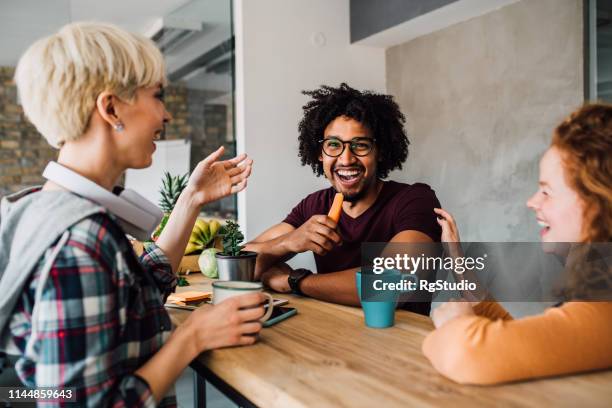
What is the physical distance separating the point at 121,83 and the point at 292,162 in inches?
115

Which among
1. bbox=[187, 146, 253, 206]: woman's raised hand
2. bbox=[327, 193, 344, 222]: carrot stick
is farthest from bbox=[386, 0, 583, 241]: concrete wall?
bbox=[187, 146, 253, 206]: woman's raised hand

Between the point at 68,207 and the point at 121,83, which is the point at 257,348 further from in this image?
the point at 121,83

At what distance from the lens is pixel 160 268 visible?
1.39 meters

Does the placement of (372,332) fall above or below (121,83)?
below

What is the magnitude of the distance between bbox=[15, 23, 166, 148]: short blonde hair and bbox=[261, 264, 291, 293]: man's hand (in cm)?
91

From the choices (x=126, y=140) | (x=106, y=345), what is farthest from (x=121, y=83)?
(x=106, y=345)

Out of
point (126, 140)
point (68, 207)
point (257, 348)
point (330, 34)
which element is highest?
point (330, 34)

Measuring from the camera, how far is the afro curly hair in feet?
7.17

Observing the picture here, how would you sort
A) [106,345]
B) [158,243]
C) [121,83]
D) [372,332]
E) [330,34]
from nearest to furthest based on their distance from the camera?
[106,345] < [121,83] < [372,332] < [158,243] < [330,34]

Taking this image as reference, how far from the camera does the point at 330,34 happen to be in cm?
404

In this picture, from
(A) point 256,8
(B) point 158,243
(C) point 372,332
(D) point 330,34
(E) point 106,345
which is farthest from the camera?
(D) point 330,34

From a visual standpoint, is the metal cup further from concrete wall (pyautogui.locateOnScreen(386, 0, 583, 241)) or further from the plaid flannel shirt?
concrete wall (pyautogui.locateOnScreen(386, 0, 583, 241))

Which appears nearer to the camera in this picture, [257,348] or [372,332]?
[257,348]

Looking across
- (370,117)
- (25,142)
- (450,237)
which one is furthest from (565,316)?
(25,142)
